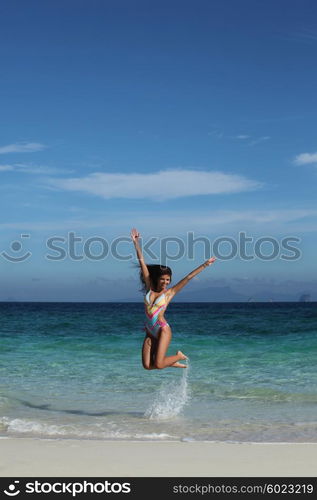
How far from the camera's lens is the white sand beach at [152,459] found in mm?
6094

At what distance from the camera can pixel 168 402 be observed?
10883 mm

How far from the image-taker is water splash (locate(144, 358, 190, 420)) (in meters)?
10.1

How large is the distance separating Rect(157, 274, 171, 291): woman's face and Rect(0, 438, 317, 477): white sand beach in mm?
1997

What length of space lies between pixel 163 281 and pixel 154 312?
0.44 meters

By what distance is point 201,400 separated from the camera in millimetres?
11781

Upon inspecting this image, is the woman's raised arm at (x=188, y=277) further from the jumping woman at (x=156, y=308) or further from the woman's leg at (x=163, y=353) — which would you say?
the woman's leg at (x=163, y=353)

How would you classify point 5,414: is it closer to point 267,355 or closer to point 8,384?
point 8,384

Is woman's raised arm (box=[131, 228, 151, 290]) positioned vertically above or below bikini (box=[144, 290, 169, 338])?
above

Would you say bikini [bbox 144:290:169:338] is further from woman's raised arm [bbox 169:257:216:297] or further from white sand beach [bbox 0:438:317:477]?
white sand beach [bbox 0:438:317:477]

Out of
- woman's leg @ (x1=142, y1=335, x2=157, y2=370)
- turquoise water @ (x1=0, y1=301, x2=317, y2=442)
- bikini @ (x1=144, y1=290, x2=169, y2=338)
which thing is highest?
bikini @ (x1=144, y1=290, x2=169, y2=338)

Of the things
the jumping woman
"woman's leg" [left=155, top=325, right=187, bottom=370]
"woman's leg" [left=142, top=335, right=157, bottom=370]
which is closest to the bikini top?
the jumping woman

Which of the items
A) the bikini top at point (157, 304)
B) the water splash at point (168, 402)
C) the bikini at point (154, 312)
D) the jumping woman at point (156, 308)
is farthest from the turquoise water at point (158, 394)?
the bikini top at point (157, 304)

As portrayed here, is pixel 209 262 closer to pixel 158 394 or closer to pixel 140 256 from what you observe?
pixel 140 256

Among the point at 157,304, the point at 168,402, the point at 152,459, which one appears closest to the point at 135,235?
the point at 157,304
